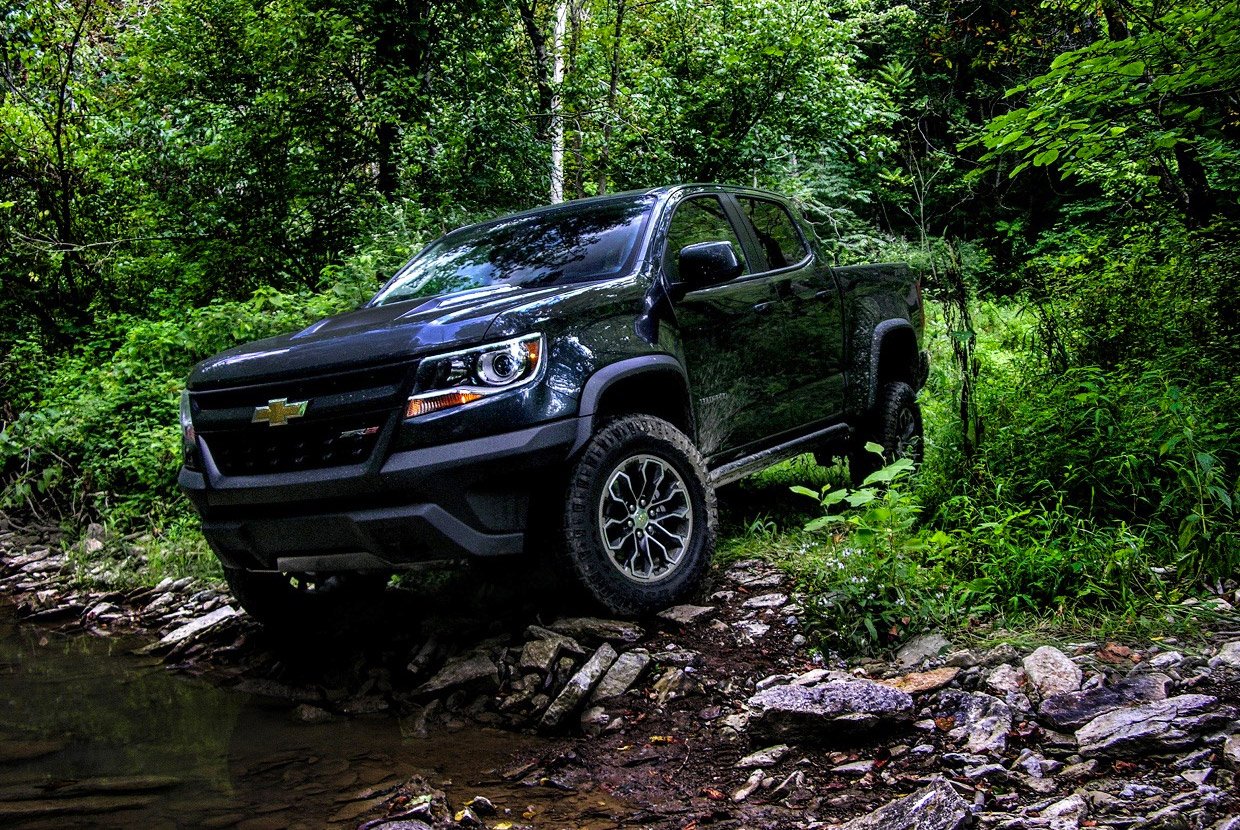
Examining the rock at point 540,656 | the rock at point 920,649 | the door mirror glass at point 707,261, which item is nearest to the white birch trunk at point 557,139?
the door mirror glass at point 707,261

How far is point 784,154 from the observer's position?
1088 centimetres

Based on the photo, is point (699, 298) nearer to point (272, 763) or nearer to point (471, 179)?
point (272, 763)

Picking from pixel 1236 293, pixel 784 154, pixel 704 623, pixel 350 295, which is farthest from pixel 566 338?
pixel 784 154

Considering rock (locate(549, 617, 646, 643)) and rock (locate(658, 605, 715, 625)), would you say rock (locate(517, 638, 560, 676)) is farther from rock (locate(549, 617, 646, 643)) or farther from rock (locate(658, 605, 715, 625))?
rock (locate(658, 605, 715, 625))

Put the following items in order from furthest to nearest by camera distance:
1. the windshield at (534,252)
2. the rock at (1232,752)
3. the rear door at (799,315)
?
the rear door at (799,315)
the windshield at (534,252)
the rock at (1232,752)

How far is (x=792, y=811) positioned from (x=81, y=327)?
31.8 feet

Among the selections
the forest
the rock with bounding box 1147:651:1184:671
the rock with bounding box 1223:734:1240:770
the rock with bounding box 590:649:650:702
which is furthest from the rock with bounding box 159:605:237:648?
the rock with bounding box 1223:734:1240:770

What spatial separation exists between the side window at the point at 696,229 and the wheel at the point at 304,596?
2.12 m

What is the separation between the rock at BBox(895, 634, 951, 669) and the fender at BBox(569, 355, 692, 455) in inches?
56.5

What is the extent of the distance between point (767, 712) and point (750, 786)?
327 millimetres

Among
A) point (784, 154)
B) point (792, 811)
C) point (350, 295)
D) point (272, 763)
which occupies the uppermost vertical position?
point (784, 154)

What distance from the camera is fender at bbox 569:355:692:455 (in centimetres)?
364

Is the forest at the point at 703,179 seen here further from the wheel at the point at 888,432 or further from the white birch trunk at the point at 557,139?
the wheel at the point at 888,432

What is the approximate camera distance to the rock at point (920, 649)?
3.49 meters
